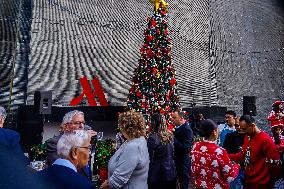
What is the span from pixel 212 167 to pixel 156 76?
5.84 metres

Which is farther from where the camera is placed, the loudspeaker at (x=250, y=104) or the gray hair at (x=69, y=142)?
the loudspeaker at (x=250, y=104)

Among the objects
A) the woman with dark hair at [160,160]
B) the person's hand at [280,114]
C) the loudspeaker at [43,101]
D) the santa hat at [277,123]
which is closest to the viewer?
the woman with dark hair at [160,160]

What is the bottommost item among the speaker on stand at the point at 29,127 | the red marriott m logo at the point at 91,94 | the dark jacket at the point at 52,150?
the speaker on stand at the point at 29,127

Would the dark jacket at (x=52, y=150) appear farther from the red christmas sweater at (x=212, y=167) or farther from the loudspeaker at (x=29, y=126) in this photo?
the loudspeaker at (x=29, y=126)

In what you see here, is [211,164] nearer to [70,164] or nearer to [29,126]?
[70,164]

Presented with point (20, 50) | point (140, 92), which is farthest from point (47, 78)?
point (140, 92)

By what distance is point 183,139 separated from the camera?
626 centimetres

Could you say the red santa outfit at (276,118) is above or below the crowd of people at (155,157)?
above

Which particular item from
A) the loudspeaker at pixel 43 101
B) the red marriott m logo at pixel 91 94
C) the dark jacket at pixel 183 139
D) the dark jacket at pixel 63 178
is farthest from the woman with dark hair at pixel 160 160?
the red marriott m logo at pixel 91 94

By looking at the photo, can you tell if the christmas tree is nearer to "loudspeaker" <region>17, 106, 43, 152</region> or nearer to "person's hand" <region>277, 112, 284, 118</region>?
"person's hand" <region>277, 112, 284, 118</region>

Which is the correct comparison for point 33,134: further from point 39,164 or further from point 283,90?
point 283,90

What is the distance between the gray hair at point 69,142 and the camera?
240 centimetres

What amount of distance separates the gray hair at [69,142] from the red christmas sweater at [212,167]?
67.0 inches

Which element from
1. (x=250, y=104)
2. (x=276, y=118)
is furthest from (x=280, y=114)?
(x=250, y=104)
